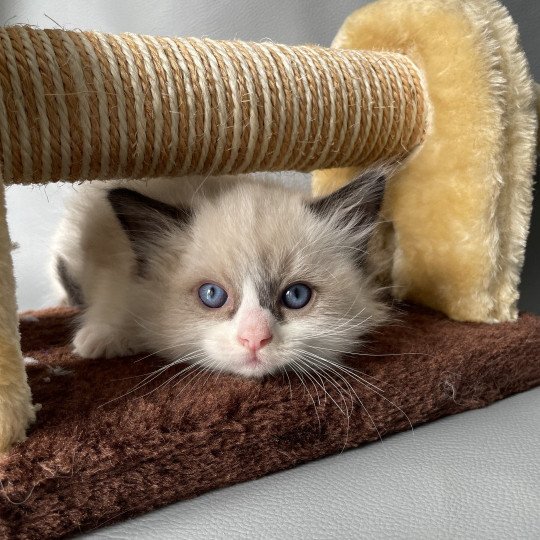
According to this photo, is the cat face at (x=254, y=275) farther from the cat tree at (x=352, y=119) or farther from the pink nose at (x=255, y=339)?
the cat tree at (x=352, y=119)

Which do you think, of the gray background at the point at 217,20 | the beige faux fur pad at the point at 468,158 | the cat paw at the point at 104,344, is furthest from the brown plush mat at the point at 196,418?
the gray background at the point at 217,20

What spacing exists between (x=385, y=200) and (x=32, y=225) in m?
1.16

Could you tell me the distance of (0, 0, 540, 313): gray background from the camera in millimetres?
1863

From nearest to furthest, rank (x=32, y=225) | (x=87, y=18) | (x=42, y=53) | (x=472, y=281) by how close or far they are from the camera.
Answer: (x=42, y=53)
(x=472, y=281)
(x=87, y=18)
(x=32, y=225)

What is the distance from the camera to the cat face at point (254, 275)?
103cm

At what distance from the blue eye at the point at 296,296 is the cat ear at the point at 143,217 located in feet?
0.77

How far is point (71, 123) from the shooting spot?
1060 mm

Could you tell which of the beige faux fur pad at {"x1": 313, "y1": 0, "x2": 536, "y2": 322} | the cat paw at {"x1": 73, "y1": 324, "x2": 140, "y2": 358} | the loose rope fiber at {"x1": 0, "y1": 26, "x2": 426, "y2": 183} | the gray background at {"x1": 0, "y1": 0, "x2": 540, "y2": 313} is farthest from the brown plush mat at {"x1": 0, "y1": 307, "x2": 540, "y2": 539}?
the gray background at {"x1": 0, "y1": 0, "x2": 540, "y2": 313}

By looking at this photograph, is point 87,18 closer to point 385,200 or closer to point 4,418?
point 385,200

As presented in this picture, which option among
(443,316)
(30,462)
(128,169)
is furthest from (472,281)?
(30,462)

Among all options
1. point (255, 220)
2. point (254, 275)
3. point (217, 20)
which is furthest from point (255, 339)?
point (217, 20)

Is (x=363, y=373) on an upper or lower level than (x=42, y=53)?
lower

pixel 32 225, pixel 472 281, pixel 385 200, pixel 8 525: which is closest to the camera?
pixel 8 525

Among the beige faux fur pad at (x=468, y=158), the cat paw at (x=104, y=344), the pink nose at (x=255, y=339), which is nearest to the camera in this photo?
the pink nose at (x=255, y=339)
